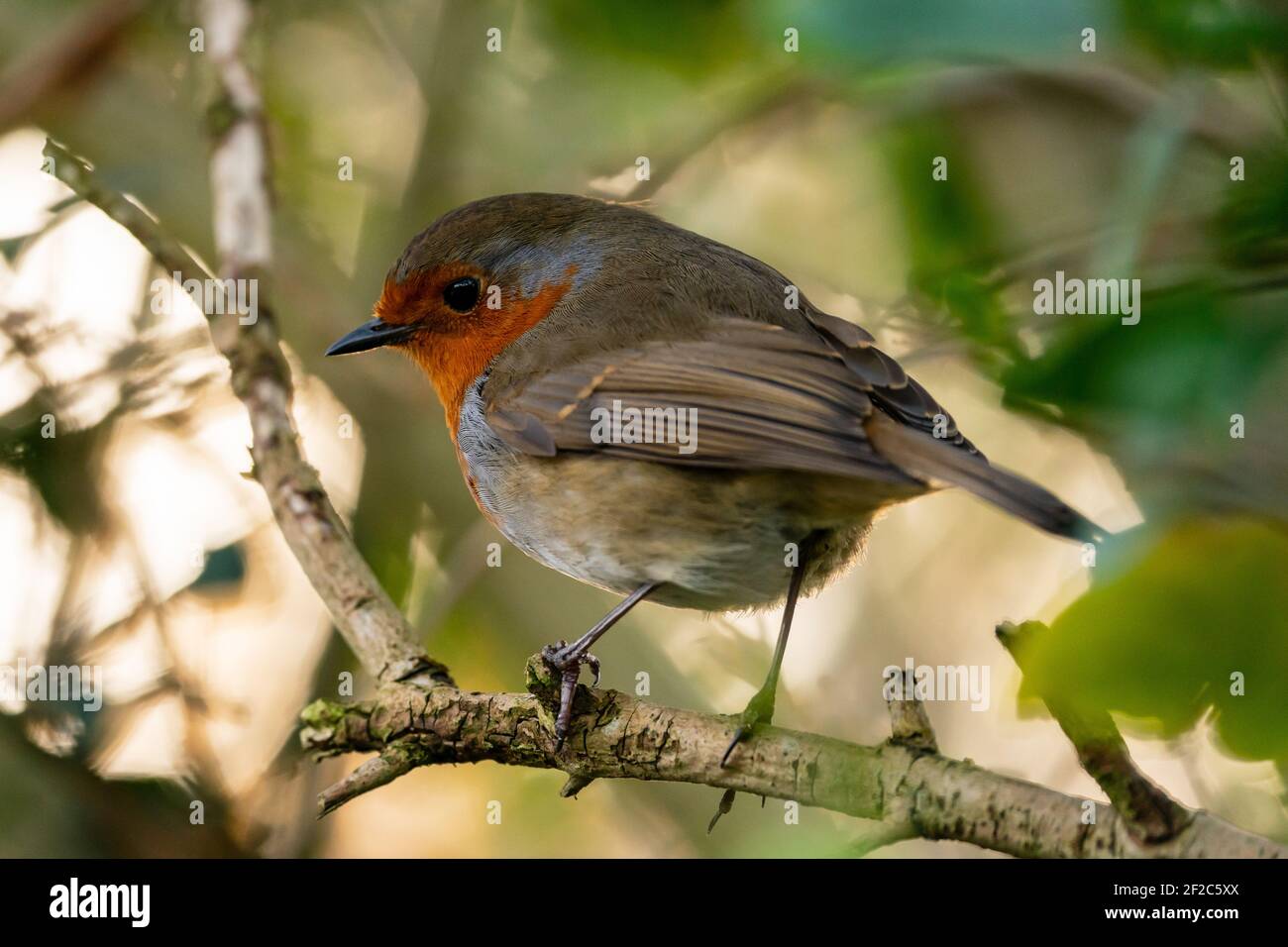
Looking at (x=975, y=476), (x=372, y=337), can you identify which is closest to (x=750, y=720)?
Result: (x=975, y=476)

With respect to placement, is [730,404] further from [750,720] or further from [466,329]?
[466,329]

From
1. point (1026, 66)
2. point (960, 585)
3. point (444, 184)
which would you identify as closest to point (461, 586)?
point (444, 184)

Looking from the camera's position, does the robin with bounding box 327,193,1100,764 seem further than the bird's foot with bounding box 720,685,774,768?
Yes

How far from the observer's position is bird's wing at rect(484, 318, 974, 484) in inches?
106

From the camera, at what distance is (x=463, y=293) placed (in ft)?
11.5

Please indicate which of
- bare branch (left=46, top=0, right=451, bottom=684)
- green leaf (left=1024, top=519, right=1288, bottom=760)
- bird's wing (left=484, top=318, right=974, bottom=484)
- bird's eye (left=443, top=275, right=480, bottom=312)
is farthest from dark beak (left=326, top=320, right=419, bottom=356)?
green leaf (left=1024, top=519, right=1288, bottom=760)

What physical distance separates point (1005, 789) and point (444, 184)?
121 inches

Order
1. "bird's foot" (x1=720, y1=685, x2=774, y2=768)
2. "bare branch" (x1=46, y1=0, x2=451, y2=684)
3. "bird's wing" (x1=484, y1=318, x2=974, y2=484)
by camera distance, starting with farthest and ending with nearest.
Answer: "bare branch" (x1=46, y1=0, x2=451, y2=684)
"bird's wing" (x1=484, y1=318, x2=974, y2=484)
"bird's foot" (x1=720, y1=685, x2=774, y2=768)

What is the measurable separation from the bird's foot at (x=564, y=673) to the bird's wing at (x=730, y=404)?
50 centimetres

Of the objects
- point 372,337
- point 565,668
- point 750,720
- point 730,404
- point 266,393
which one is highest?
point 372,337

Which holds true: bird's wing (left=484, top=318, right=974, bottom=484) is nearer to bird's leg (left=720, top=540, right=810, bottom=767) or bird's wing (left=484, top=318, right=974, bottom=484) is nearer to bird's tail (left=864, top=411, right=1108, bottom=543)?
bird's tail (left=864, top=411, right=1108, bottom=543)

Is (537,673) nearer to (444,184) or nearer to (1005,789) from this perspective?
(1005,789)

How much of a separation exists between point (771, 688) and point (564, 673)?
462mm

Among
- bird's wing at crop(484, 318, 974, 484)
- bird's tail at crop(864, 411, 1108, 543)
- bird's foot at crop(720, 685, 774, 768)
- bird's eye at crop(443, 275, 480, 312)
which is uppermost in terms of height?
bird's eye at crop(443, 275, 480, 312)
